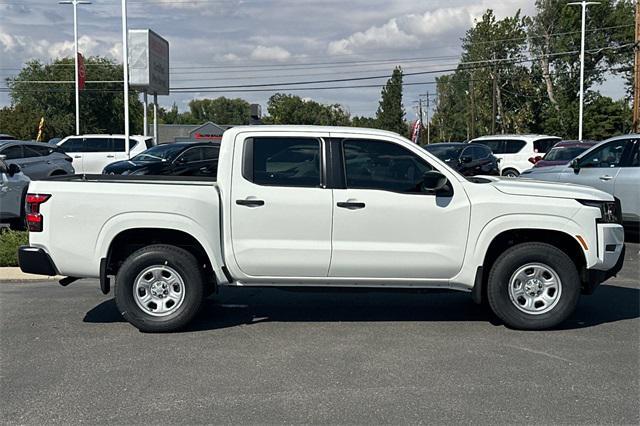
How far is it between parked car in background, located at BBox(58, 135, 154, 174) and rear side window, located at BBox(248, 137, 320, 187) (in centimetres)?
1757

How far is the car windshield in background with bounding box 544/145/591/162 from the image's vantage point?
63.0ft

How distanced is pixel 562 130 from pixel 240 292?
51.6 m

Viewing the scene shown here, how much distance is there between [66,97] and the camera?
71875 mm

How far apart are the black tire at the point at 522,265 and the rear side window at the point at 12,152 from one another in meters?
13.6

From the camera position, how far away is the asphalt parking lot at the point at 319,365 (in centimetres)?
461

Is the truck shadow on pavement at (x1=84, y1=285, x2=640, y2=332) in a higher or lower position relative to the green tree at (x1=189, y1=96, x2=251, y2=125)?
lower

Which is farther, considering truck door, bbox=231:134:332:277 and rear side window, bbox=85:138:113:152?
rear side window, bbox=85:138:113:152

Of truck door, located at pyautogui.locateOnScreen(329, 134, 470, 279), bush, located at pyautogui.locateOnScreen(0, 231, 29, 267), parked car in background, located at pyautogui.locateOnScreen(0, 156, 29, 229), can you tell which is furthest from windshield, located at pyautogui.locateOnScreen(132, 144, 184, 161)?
truck door, located at pyautogui.locateOnScreen(329, 134, 470, 279)

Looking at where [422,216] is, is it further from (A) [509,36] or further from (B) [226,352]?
(A) [509,36]

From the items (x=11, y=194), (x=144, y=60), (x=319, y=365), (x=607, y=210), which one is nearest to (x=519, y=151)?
(x=144, y=60)

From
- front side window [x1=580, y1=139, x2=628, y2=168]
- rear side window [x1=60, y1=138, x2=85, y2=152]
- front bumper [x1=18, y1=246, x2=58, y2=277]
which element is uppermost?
rear side window [x1=60, y1=138, x2=85, y2=152]

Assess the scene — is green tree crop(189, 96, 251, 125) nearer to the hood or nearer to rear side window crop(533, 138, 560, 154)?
rear side window crop(533, 138, 560, 154)

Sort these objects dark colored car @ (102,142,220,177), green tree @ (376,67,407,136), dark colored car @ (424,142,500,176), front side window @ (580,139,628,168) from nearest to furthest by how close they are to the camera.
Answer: front side window @ (580,139,628,168), dark colored car @ (102,142,220,177), dark colored car @ (424,142,500,176), green tree @ (376,67,407,136)

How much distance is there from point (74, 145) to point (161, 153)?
5.80 m
